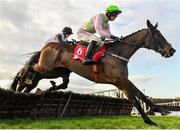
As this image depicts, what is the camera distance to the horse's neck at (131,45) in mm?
8836

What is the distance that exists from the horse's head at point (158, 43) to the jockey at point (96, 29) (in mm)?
786

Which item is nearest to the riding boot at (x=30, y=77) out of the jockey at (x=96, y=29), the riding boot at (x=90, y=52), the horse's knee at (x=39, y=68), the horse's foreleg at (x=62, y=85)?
the horse's knee at (x=39, y=68)

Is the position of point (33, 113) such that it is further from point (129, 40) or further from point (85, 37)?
point (129, 40)

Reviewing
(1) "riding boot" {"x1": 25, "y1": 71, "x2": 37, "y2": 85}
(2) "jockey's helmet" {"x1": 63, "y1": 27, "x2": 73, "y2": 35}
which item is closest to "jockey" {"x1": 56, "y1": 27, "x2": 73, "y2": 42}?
(2) "jockey's helmet" {"x1": 63, "y1": 27, "x2": 73, "y2": 35}

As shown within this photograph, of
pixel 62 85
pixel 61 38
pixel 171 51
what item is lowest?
pixel 62 85

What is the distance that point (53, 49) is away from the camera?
9883 mm

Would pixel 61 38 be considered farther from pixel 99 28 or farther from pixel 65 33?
pixel 99 28

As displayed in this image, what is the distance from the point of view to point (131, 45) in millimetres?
9000

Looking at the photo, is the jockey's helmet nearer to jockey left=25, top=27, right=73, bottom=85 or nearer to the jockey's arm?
jockey left=25, top=27, right=73, bottom=85

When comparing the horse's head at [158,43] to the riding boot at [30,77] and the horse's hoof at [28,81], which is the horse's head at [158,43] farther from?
the horse's hoof at [28,81]

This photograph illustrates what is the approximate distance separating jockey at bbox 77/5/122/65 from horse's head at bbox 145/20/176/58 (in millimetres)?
786

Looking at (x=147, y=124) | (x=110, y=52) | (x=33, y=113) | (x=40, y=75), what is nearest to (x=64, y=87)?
(x=40, y=75)

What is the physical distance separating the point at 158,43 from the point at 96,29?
1506 millimetres

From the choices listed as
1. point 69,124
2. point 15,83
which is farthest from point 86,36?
point 15,83
